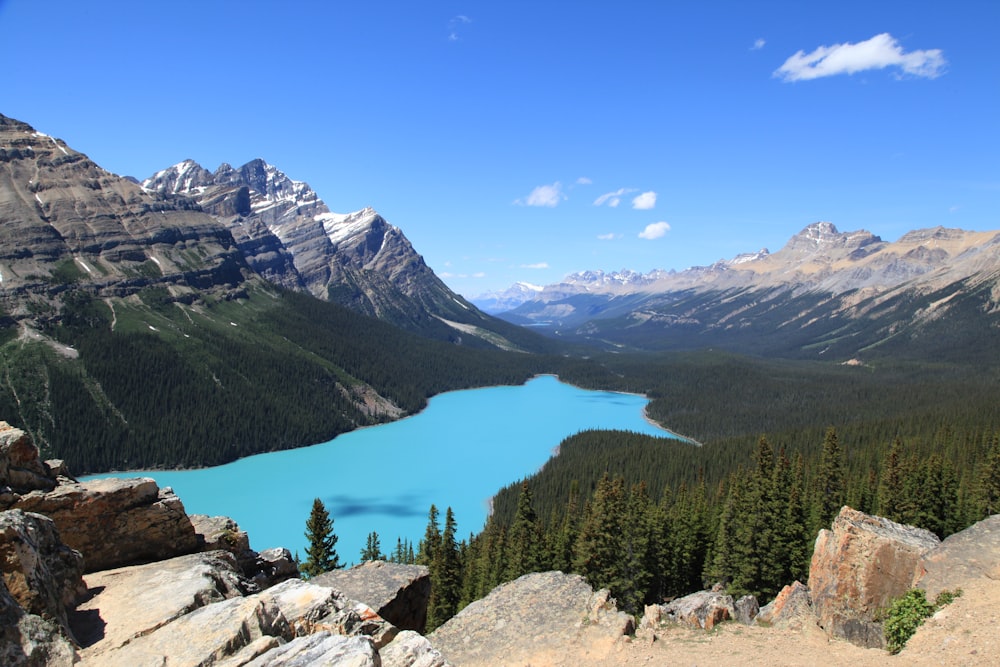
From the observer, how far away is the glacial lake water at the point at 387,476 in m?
77.9

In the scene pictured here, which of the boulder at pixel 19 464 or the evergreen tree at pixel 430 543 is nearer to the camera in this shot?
the boulder at pixel 19 464

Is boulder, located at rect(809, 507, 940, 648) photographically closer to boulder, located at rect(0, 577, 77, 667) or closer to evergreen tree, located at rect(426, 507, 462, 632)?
boulder, located at rect(0, 577, 77, 667)

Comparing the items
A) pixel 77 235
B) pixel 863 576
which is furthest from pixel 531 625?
pixel 77 235

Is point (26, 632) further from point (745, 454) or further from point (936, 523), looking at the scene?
point (745, 454)

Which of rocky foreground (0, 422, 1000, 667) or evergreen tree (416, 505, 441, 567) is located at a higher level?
rocky foreground (0, 422, 1000, 667)

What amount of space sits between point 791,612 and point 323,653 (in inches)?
744

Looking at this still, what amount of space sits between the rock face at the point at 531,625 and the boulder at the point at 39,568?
1274 centimetres

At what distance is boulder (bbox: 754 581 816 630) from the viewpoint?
20.7m

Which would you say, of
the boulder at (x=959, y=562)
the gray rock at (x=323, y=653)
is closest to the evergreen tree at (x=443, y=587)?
the boulder at (x=959, y=562)

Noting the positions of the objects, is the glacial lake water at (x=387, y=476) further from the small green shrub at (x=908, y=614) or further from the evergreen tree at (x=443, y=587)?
the small green shrub at (x=908, y=614)

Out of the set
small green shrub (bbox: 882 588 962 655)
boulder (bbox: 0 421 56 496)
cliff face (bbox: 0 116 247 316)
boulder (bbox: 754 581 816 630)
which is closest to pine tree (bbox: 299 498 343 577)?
boulder (bbox: 0 421 56 496)

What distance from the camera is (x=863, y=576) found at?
18984 millimetres

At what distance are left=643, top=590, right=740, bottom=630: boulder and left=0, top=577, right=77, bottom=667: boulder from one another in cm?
1874

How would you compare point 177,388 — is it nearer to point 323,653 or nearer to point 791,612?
point 791,612
